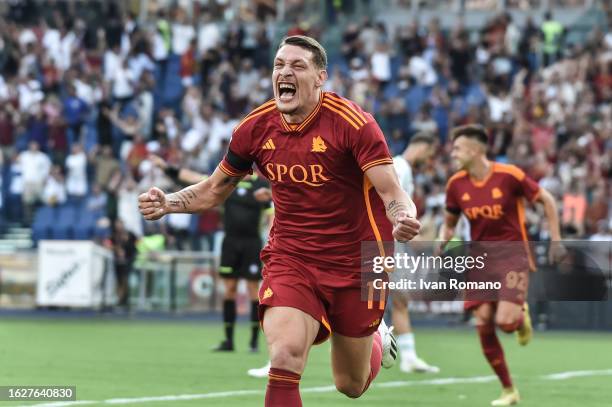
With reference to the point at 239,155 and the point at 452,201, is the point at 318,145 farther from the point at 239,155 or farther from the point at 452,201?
the point at 452,201

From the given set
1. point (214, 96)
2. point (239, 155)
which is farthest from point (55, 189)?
point (239, 155)

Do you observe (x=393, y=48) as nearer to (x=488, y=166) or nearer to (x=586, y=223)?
(x=586, y=223)

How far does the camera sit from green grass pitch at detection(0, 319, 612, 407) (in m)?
12.7

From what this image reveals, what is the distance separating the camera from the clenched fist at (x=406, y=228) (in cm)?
804

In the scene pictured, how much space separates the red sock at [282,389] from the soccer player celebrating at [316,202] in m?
0.19

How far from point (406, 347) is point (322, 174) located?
730cm

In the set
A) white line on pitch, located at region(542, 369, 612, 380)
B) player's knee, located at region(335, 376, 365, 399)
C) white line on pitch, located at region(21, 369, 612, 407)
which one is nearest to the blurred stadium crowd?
white line on pitch, located at region(542, 369, 612, 380)

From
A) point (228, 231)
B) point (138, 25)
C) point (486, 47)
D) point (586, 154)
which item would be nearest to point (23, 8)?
point (138, 25)

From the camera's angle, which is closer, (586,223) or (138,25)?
(586,223)

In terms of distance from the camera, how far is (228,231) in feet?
59.7

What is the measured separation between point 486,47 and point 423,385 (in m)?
18.2

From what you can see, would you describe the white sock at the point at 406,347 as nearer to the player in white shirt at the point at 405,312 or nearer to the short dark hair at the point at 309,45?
the player in white shirt at the point at 405,312

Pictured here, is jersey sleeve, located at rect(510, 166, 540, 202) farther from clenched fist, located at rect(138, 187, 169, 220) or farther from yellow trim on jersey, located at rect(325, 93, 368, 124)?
clenched fist, located at rect(138, 187, 169, 220)

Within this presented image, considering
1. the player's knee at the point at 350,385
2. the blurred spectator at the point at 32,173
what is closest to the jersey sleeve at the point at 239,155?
the player's knee at the point at 350,385
